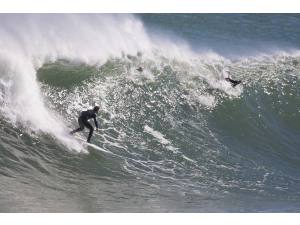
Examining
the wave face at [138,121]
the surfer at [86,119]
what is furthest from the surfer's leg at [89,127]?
the wave face at [138,121]

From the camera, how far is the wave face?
1295 cm

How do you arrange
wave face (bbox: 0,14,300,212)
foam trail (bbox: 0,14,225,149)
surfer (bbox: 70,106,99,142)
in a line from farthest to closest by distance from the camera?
foam trail (bbox: 0,14,225,149), surfer (bbox: 70,106,99,142), wave face (bbox: 0,14,300,212)

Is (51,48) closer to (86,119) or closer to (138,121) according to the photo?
(138,121)

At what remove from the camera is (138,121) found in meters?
16.6

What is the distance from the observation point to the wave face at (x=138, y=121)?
42.5ft

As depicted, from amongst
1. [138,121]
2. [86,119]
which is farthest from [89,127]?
[138,121]

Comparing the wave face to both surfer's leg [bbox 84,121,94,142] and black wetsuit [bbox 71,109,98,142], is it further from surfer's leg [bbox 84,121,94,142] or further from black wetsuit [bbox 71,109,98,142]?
black wetsuit [bbox 71,109,98,142]

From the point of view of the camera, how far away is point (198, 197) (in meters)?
13.3

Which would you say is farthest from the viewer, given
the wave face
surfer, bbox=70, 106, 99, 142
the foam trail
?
the foam trail

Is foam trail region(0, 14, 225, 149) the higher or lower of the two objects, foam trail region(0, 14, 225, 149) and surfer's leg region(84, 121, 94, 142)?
the higher

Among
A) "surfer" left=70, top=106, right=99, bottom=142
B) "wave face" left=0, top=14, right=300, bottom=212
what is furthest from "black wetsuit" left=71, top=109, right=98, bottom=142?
"wave face" left=0, top=14, right=300, bottom=212

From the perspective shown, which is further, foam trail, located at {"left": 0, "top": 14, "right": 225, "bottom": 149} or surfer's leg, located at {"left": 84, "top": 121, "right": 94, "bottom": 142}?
foam trail, located at {"left": 0, "top": 14, "right": 225, "bottom": 149}

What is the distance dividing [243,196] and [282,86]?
8.11 m

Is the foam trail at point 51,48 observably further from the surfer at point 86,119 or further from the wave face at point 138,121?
the surfer at point 86,119
